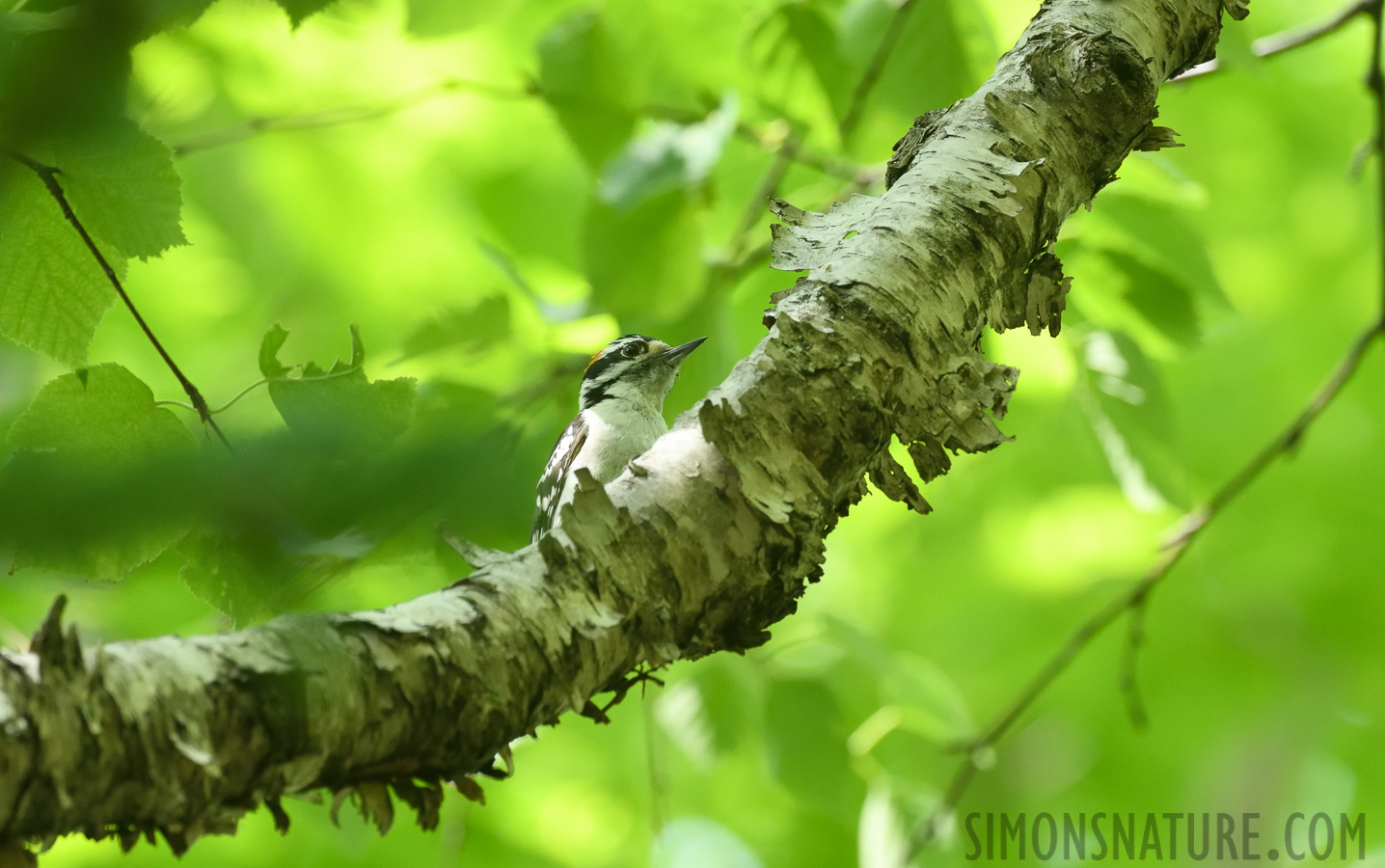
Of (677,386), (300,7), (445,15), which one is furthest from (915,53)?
(300,7)

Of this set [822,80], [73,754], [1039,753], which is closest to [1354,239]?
[1039,753]

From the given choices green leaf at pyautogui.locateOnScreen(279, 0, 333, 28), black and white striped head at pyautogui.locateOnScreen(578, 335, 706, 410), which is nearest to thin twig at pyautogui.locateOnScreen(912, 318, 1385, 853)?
black and white striped head at pyautogui.locateOnScreen(578, 335, 706, 410)

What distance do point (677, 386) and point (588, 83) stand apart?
1.01 metres

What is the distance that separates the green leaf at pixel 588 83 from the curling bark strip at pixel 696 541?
4.52ft

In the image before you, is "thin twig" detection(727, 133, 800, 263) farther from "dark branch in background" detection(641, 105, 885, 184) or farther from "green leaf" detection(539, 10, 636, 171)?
"green leaf" detection(539, 10, 636, 171)

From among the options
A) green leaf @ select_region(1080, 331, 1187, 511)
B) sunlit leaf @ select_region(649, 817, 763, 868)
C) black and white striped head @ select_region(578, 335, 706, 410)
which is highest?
green leaf @ select_region(1080, 331, 1187, 511)

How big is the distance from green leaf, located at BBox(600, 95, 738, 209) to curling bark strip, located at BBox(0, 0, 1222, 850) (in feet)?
2.72

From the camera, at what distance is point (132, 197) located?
1501 mm

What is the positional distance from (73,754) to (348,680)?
25cm

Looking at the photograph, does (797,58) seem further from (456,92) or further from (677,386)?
(456,92)

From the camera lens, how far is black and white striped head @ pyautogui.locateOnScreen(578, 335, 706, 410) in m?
4.18

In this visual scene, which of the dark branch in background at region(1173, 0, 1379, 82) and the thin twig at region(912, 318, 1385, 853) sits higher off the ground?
the dark branch in background at region(1173, 0, 1379, 82)

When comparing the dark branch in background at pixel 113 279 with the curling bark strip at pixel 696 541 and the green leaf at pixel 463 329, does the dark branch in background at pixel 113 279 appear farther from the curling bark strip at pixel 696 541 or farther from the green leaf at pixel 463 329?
the green leaf at pixel 463 329

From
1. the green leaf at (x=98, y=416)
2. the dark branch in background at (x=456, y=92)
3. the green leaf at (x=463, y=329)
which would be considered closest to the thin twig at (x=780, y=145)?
the dark branch in background at (x=456, y=92)
